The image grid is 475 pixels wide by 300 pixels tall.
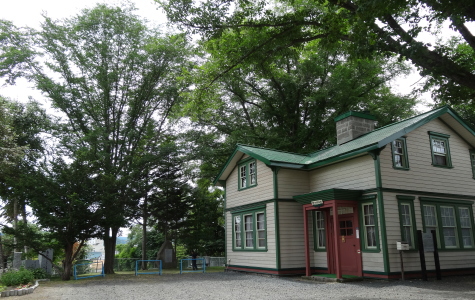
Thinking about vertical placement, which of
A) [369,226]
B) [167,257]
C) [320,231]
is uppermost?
[369,226]

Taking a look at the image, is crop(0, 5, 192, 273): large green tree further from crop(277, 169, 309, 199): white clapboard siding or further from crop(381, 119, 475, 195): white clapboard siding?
crop(381, 119, 475, 195): white clapboard siding

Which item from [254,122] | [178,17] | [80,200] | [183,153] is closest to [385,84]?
[254,122]

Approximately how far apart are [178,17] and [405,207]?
10.4m

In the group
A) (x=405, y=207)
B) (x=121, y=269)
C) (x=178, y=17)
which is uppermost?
(x=178, y=17)

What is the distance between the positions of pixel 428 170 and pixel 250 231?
26.2 ft

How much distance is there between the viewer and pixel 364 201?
13.3m

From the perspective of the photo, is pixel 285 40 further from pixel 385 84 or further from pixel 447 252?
pixel 385 84

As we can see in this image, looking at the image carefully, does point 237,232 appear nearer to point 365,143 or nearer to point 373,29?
point 365,143

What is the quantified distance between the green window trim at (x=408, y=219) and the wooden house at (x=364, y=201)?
35mm

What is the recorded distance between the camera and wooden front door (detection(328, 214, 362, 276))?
43.5 ft

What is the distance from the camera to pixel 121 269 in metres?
26.5

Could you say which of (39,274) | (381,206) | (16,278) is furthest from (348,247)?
(39,274)

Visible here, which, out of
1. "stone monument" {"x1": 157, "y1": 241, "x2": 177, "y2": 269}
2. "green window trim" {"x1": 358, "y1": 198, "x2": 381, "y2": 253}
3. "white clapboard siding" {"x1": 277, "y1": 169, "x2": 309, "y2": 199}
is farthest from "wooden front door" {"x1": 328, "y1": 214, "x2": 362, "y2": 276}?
"stone monument" {"x1": 157, "y1": 241, "x2": 177, "y2": 269}

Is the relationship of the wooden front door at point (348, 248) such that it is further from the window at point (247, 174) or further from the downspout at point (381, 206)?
the window at point (247, 174)
